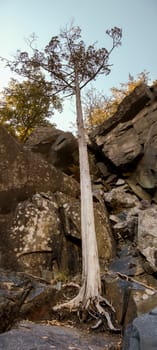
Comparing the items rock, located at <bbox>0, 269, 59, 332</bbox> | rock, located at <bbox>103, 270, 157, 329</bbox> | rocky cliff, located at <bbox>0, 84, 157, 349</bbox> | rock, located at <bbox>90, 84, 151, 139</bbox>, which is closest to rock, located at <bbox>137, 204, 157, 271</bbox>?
rocky cliff, located at <bbox>0, 84, 157, 349</bbox>

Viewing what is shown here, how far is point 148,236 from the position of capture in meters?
7.50

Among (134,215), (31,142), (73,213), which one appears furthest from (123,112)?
(73,213)

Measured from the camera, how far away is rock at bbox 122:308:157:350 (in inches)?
89.7

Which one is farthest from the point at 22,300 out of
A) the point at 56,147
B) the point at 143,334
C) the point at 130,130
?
the point at 130,130

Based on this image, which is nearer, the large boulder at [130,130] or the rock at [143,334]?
the rock at [143,334]

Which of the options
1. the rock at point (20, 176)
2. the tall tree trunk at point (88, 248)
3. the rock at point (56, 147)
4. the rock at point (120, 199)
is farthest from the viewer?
the rock at point (56, 147)

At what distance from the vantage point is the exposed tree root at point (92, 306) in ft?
15.1

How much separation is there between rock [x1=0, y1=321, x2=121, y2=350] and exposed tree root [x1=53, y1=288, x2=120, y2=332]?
52cm

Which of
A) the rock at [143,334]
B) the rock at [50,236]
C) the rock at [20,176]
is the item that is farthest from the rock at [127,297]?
the rock at [20,176]

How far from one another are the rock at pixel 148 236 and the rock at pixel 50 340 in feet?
9.95

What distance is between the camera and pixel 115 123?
13.0m

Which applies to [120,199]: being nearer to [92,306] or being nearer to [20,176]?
[20,176]

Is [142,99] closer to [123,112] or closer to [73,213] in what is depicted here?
[123,112]

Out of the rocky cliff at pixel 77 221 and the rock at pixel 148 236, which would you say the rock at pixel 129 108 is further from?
the rock at pixel 148 236
